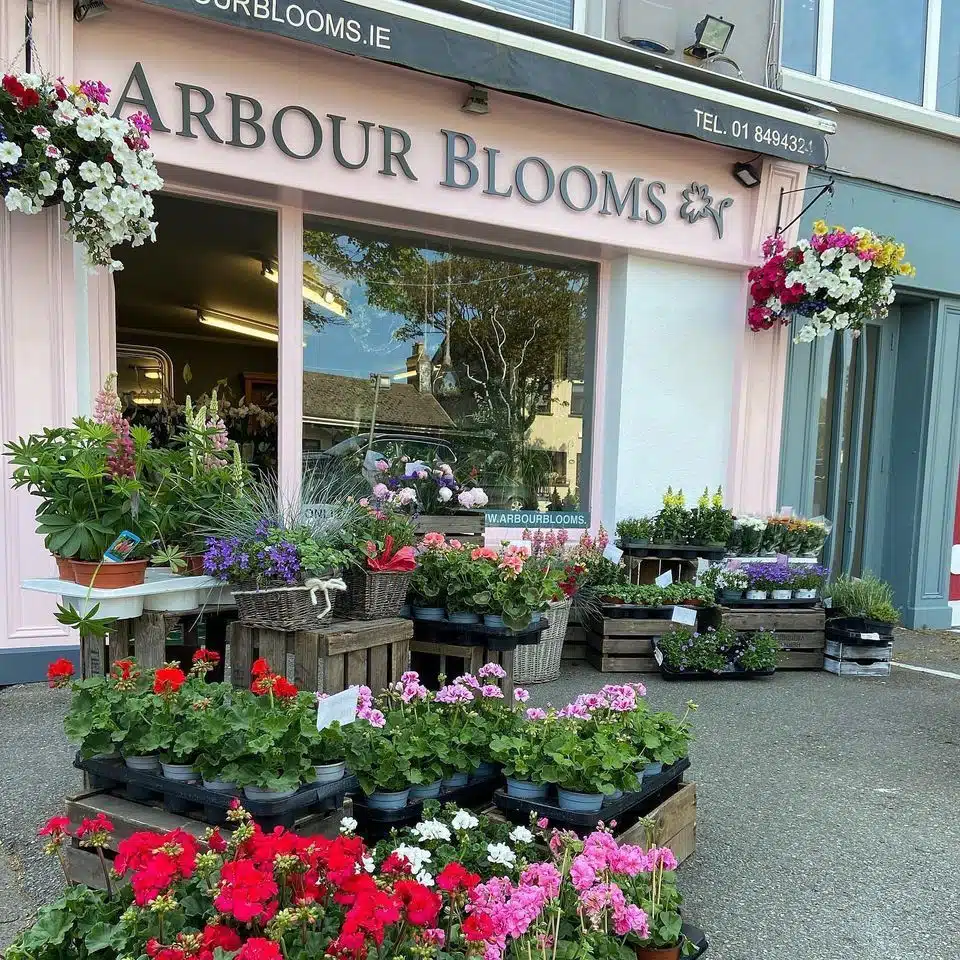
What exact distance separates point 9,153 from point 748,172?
16.6 ft

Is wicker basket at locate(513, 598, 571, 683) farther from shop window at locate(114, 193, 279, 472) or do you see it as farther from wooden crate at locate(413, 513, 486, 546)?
shop window at locate(114, 193, 279, 472)

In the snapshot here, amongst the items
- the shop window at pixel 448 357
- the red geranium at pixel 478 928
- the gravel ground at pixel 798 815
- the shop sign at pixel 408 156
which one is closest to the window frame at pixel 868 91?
the shop sign at pixel 408 156

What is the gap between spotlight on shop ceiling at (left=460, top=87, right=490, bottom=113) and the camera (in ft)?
16.1

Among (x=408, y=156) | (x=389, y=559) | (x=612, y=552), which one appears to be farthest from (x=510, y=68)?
(x=612, y=552)

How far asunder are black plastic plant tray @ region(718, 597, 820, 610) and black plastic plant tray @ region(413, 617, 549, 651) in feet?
7.85

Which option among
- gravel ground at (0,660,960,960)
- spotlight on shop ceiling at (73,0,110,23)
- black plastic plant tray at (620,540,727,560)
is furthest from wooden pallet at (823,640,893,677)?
spotlight on shop ceiling at (73,0,110,23)

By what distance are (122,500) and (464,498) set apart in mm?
2193

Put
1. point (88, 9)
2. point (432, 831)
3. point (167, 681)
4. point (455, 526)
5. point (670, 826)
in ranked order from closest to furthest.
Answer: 1. point (432, 831)
2. point (167, 681)
3. point (670, 826)
4. point (88, 9)
5. point (455, 526)

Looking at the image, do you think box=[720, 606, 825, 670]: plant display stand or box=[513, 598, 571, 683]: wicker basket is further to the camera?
box=[720, 606, 825, 670]: plant display stand

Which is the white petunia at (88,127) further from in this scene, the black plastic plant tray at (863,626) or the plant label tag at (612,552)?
the black plastic plant tray at (863,626)

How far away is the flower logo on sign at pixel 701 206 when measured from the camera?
581 centimetres

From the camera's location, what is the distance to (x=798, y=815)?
3045mm

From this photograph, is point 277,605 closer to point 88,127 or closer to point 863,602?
point 88,127

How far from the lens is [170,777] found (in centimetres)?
210
